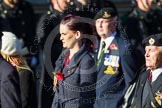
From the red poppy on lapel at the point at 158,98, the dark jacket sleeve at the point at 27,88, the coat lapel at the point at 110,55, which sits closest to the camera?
the red poppy on lapel at the point at 158,98

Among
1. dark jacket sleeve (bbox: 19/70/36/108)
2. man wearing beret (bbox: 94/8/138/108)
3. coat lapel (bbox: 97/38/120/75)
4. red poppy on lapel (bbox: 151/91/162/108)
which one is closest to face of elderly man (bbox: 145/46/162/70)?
red poppy on lapel (bbox: 151/91/162/108)

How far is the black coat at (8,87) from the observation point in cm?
795

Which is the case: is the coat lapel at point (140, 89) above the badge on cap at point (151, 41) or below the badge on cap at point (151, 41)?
below

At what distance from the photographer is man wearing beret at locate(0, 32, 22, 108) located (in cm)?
795

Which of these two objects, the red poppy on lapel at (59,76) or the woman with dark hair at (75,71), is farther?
the red poppy on lapel at (59,76)

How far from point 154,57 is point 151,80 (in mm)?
258

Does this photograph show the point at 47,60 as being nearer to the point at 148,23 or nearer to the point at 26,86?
the point at 26,86

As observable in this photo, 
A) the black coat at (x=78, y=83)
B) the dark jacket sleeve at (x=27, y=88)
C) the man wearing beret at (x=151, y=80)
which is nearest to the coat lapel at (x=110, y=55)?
the dark jacket sleeve at (x=27, y=88)

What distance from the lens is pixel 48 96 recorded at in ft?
35.4

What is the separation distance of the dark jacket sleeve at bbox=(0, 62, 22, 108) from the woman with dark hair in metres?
0.44

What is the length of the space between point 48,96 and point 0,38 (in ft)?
7.79

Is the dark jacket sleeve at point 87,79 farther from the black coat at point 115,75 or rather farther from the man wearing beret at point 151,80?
the black coat at point 115,75

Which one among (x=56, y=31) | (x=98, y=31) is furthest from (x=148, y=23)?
(x=98, y=31)

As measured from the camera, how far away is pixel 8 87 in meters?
7.98
